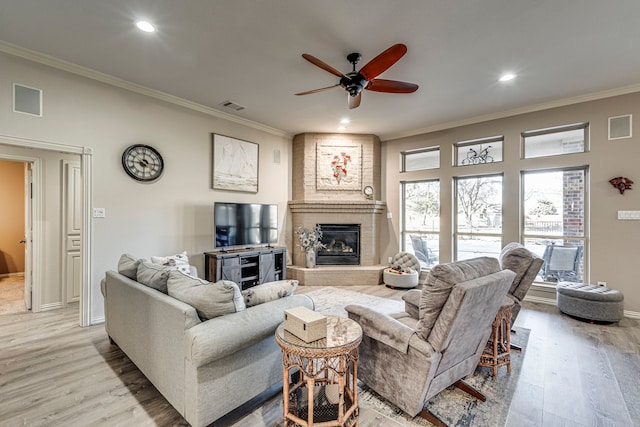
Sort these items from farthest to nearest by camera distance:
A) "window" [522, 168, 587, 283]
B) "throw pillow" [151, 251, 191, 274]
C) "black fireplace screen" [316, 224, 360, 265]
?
"black fireplace screen" [316, 224, 360, 265] → "window" [522, 168, 587, 283] → "throw pillow" [151, 251, 191, 274]

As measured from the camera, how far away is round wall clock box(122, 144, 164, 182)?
12.1 ft

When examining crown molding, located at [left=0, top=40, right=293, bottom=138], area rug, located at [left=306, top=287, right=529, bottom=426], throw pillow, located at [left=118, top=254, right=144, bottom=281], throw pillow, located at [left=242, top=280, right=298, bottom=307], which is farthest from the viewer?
crown molding, located at [left=0, top=40, right=293, bottom=138]

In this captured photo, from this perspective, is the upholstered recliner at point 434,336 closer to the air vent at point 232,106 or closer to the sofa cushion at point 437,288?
the sofa cushion at point 437,288

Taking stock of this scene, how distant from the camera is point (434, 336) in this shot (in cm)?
169

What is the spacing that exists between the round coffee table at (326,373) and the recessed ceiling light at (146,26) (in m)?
2.79

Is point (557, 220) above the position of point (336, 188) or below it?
below

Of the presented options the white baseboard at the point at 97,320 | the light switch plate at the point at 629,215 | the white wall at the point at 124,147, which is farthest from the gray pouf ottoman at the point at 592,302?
the white baseboard at the point at 97,320

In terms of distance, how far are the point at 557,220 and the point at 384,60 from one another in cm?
386

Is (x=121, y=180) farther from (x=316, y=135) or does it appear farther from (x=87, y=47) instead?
(x=316, y=135)

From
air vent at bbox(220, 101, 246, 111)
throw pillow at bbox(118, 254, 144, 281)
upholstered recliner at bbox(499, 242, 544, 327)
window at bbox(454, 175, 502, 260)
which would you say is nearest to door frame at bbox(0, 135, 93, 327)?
throw pillow at bbox(118, 254, 144, 281)

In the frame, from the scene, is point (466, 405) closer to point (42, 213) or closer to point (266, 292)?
point (266, 292)

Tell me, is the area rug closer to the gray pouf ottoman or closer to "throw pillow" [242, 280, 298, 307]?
"throw pillow" [242, 280, 298, 307]

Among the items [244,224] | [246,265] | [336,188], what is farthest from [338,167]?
[246,265]

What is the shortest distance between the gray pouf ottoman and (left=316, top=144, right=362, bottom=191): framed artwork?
3.60 metres
